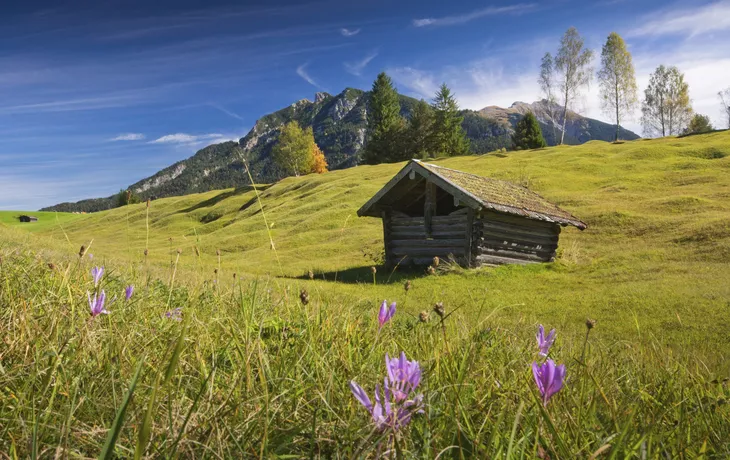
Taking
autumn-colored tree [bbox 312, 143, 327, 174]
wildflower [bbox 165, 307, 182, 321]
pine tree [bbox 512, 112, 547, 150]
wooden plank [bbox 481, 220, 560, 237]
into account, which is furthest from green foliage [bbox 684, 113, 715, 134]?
wildflower [bbox 165, 307, 182, 321]

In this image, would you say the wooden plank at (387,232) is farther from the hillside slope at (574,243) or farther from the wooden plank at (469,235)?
the wooden plank at (469,235)

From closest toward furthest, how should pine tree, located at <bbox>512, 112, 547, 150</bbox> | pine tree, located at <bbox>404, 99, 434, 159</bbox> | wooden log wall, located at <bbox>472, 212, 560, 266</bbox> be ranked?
wooden log wall, located at <bbox>472, 212, 560, 266</bbox>
pine tree, located at <bbox>512, 112, 547, 150</bbox>
pine tree, located at <bbox>404, 99, 434, 159</bbox>

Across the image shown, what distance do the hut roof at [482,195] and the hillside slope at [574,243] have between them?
1796mm

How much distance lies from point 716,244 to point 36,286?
784 inches

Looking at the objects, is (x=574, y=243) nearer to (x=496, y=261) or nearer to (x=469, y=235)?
(x=496, y=261)

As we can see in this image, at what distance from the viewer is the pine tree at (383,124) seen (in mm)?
73625

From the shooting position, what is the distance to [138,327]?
2635 mm

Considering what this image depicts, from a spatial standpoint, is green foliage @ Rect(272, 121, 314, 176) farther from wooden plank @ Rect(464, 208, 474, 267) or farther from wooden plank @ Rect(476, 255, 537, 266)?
wooden plank @ Rect(464, 208, 474, 267)

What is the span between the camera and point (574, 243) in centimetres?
1972

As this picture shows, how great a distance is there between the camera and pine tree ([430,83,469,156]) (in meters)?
72.3

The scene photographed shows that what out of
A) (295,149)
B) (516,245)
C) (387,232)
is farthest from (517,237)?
(295,149)

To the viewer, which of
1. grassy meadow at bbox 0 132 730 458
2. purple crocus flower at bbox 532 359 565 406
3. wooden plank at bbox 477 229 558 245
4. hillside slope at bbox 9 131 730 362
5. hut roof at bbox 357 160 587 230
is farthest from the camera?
wooden plank at bbox 477 229 558 245

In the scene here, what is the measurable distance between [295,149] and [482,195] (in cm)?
6289

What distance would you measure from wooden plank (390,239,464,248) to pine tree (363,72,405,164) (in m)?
56.1
